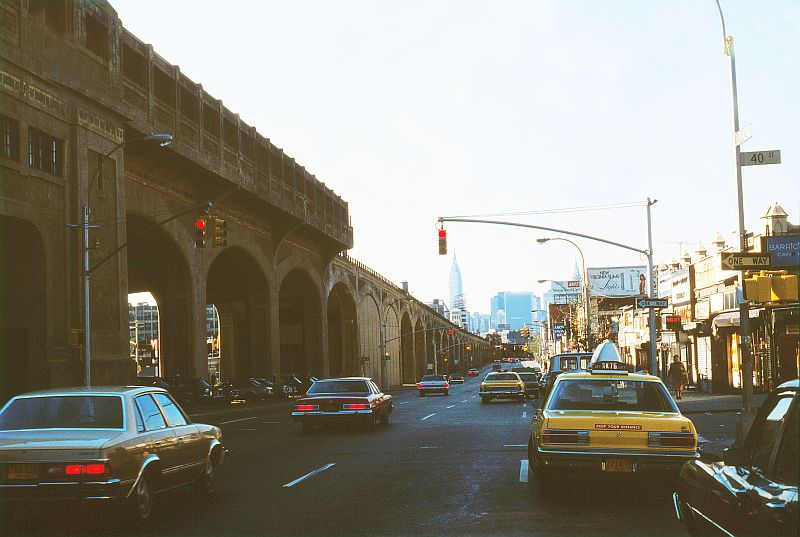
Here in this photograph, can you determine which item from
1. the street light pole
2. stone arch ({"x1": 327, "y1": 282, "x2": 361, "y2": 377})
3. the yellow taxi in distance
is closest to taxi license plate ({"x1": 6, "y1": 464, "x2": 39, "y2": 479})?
the street light pole

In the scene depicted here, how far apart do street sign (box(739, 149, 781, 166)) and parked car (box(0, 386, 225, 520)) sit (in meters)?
12.0

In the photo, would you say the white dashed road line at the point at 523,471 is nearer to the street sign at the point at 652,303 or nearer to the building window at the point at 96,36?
the street sign at the point at 652,303

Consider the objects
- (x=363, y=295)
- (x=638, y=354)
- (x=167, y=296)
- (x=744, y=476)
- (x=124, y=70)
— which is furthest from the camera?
(x=363, y=295)

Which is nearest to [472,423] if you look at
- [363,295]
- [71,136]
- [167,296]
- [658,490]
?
[658,490]

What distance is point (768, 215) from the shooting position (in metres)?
33.2

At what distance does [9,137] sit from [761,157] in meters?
21.8

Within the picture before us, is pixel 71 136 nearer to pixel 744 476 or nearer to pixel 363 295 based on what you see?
pixel 744 476

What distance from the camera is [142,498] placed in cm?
950

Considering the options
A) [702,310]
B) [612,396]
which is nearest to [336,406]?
[612,396]

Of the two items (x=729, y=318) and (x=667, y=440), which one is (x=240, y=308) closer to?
(x=729, y=318)

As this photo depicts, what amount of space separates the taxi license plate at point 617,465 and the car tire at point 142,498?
523 cm

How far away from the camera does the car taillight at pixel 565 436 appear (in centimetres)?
1086

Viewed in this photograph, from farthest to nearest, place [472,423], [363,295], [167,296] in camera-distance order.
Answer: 1. [363,295]
2. [167,296]
3. [472,423]

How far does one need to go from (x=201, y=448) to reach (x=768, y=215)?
27.3m
